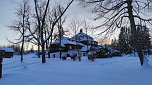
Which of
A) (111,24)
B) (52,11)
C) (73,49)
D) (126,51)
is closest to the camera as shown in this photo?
(111,24)

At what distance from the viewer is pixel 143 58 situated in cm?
1494

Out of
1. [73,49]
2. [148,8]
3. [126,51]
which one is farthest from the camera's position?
[126,51]

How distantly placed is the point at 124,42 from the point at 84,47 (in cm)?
1722

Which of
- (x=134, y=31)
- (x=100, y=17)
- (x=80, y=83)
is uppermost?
(x=100, y=17)

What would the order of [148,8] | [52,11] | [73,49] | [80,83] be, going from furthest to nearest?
[73,49]
[52,11]
[148,8]
[80,83]

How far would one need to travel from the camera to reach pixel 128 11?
15.2 m

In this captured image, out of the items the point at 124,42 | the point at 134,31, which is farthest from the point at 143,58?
the point at 124,42

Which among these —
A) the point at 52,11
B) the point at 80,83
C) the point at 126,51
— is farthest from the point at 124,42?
the point at 80,83

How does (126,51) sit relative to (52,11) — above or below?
below

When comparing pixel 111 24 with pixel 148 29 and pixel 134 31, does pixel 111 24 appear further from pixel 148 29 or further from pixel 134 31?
pixel 148 29

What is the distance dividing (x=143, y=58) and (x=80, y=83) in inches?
337

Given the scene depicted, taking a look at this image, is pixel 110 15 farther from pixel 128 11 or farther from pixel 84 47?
pixel 84 47

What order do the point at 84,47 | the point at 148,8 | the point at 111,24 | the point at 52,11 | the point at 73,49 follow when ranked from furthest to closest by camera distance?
the point at 84,47 < the point at 73,49 < the point at 52,11 < the point at 111,24 < the point at 148,8

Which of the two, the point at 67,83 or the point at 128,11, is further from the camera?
the point at 128,11
